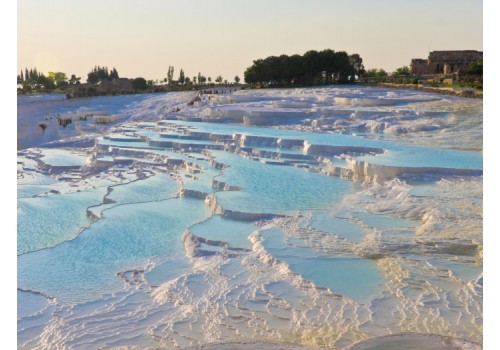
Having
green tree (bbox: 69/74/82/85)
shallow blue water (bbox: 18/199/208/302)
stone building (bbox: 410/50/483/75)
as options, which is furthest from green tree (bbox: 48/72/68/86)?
shallow blue water (bbox: 18/199/208/302)

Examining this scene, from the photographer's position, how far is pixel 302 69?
1644 inches

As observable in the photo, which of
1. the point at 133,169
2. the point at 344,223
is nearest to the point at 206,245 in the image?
the point at 344,223

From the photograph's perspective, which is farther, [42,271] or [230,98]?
[230,98]

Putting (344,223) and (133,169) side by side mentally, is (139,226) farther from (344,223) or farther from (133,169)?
(133,169)

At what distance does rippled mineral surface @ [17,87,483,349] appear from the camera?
218 inches

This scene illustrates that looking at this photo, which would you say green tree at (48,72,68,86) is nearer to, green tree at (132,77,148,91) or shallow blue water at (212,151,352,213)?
green tree at (132,77,148,91)

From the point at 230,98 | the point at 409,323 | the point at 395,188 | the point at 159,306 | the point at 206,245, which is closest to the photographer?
the point at 409,323

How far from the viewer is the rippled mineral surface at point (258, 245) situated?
5.53 metres

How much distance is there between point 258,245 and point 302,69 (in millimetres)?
35376

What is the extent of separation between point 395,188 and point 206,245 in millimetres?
3882

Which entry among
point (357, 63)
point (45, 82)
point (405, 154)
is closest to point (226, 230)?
point (405, 154)

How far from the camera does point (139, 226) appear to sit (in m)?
8.79

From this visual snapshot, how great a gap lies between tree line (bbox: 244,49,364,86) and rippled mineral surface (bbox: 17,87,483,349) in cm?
2669

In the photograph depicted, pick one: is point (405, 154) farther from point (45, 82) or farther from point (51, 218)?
point (45, 82)
